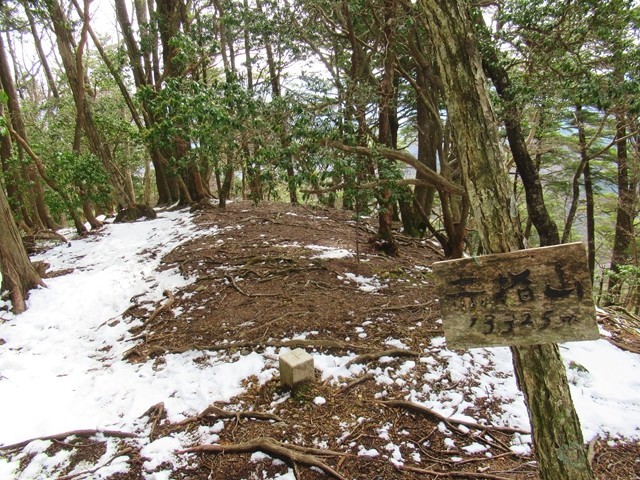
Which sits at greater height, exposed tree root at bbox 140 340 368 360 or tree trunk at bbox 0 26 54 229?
tree trunk at bbox 0 26 54 229

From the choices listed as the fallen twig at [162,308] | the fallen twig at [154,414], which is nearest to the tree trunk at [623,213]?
the fallen twig at [162,308]

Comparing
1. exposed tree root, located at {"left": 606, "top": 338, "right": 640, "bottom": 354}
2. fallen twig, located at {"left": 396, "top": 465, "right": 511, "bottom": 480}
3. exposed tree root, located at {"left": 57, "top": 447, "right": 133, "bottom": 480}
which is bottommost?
fallen twig, located at {"left": 396, "top": 465, "right": 511, "bottom": 480}

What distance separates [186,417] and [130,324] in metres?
2.47

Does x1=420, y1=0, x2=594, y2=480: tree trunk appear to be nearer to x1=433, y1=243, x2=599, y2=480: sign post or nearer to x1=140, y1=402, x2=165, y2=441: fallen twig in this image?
x1=433, y1=243, x2=599, y2=480: sign post

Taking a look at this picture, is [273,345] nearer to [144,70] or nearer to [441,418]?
[441,418]

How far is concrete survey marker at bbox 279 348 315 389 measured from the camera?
3.36 metres

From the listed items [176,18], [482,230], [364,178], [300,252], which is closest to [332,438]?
[482,230]

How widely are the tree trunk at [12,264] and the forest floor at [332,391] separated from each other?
197 cm

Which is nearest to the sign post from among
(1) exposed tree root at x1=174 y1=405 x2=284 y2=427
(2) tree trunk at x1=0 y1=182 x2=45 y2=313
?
(1) exposed tree root at x1=174 y1=405 x2=284 y2=427

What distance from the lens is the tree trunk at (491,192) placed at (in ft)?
6.09

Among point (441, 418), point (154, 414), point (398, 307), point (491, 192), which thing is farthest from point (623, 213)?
point (154, 414)

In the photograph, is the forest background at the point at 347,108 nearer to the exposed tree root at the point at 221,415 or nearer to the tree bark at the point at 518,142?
the tree bark at the point at 518,142

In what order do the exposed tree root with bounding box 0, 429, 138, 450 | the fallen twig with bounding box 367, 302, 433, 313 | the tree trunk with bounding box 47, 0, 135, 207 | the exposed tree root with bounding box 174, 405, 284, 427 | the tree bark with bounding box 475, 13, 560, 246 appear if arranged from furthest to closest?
the tree trunk with bounding box 47, 0, 135, 207 < the tree bark with bounding box 475, 13, 560, 246 < the fallen twig with bounding box 367, 302, 433, 313 < the exposed tree root with bounding box 174, 405, 284, 427 < the exposed tree root with bounding box 0, 429, 138, 450

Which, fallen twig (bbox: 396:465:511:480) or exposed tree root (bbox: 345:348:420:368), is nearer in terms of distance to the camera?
fallen twig (bbox: 396:465:511:480)
